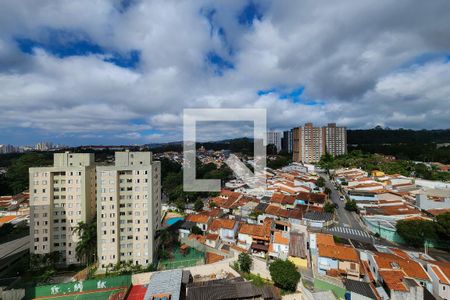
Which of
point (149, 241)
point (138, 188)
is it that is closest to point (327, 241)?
point (149, 241)

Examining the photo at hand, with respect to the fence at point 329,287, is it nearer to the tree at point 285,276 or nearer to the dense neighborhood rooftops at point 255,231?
the tree at point 285,276

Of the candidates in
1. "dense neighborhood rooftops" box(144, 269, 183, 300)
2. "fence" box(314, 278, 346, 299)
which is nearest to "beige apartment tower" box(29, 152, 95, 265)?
"dense neighborhood rooftops" box(144, 269, 183, 300)

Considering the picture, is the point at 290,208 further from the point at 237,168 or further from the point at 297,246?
the point at 237,168

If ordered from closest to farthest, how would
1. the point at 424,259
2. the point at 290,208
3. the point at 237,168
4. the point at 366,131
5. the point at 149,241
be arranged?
the point at 424,259 → the point at 149,241 → the point at 290,208 → the point at 237,168 → the point at 366,131

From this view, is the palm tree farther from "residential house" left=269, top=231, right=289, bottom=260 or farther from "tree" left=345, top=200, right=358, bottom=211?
"tree" left=345, top=200, right=358, bottom=211

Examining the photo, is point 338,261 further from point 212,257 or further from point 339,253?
point 212,257

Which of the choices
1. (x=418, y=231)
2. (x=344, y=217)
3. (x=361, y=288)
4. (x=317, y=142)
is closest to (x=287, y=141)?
(x=317, y=142)
